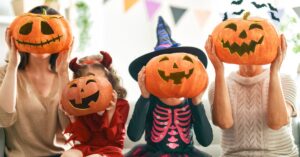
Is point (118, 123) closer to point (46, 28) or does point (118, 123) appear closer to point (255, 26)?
point (46, 28)

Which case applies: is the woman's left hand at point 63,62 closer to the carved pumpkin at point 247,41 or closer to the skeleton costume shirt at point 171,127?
the skeleton costume shirt at point 171,127

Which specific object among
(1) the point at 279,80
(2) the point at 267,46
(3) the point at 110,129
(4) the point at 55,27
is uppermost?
(4) the point at 55,27

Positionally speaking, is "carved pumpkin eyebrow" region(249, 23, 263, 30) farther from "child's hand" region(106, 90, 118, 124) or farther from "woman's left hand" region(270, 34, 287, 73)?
"child's hand" region(106, 90, 118, 124)

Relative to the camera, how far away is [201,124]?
1752mm

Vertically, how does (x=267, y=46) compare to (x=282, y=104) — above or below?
above

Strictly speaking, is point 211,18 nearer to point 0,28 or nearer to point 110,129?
point 0,28

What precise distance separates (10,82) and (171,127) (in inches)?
28.9

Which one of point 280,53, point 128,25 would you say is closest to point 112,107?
point 280,53

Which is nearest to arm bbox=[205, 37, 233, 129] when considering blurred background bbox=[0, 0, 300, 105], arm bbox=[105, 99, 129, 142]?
arm bbox=[105, 99, 129, 142]

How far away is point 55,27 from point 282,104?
103 cm

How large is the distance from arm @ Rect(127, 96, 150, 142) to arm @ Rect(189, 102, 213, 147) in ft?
0.71

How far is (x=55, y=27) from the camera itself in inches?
66.7

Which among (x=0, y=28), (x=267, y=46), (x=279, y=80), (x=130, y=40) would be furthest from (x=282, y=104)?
(x=130, y=40)

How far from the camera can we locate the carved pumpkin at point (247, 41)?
1.61 metres
